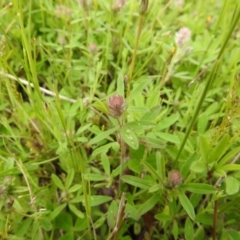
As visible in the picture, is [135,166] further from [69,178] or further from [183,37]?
[183,37]

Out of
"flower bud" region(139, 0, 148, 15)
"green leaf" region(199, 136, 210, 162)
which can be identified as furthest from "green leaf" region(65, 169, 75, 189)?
"flower bud" region(139, 0, 148, 15)

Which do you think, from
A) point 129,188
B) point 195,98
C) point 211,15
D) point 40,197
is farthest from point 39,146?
point 211,15

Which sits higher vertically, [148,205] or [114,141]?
[114,141]

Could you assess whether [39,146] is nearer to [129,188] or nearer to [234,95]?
[129,188]

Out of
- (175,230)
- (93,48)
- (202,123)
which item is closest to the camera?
(175,230)

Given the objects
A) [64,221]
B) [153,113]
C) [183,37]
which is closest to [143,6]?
[153,113]

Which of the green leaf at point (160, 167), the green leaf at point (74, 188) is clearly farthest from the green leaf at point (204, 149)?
the green leaf at point (74, 188)

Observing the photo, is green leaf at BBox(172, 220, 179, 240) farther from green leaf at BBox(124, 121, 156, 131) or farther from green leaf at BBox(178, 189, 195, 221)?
green leaf at BBox(124, 121, 156, 131)
